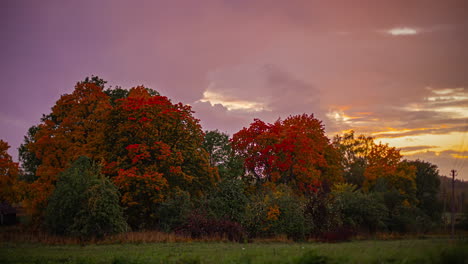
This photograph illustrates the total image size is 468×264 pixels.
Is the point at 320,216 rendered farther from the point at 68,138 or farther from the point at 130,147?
the point at 68,138

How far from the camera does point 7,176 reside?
3450 cm

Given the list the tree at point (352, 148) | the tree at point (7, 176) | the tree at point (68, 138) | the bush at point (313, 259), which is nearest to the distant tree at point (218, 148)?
the tree at point (68, 138)

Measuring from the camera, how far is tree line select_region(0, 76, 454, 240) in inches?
1040

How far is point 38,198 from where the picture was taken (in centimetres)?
3266

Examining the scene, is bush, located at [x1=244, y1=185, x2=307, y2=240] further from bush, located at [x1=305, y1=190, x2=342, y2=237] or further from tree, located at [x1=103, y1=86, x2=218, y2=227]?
tree, located at [x1=103, y1=86, x2=218, y2=227]

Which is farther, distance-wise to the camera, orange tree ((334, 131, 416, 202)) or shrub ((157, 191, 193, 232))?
orange tree ((334, 131, 416, 202))

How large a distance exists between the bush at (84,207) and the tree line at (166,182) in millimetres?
69

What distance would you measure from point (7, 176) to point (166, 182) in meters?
15.9

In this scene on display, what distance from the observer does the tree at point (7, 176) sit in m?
34.1

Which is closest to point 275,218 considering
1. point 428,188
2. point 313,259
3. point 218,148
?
point 313,259

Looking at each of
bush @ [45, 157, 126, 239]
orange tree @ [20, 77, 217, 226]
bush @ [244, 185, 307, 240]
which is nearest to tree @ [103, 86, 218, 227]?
orange tree @ [20, 77, 217, 226]

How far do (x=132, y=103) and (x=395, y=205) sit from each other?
31962 mm

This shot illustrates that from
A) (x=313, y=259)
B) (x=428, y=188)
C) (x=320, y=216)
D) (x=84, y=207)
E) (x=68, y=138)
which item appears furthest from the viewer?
(x=428, y=188)

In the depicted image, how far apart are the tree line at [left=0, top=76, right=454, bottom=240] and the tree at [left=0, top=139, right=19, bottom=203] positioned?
3.7 inches
